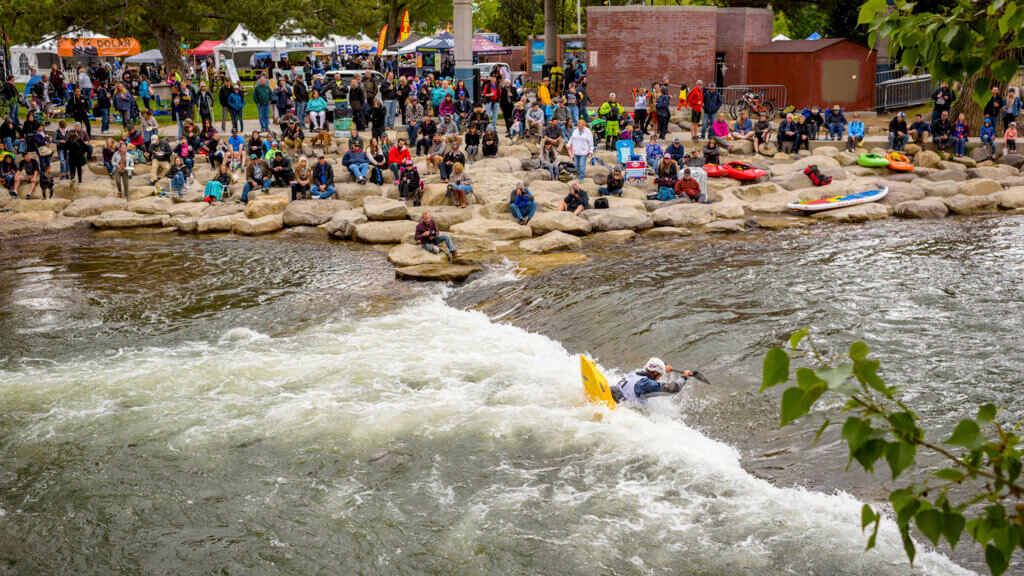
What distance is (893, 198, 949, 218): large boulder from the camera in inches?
824

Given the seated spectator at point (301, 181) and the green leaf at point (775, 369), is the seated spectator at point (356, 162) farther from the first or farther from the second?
the green leaf at point (775, 369)

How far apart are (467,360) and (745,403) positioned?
13.0 feet

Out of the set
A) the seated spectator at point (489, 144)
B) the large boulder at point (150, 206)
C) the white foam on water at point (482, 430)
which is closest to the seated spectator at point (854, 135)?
the seated spectator at point (489, 144)

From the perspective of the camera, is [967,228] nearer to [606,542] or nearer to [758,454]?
[758,454]

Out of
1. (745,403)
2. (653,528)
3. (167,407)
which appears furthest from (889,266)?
(167,407)

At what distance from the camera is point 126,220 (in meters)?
22.2

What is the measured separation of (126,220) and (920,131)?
71.2 ft

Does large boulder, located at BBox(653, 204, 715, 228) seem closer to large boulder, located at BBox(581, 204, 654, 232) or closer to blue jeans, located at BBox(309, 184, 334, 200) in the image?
large boulder, located at BBox(581, 204, 654, 232)

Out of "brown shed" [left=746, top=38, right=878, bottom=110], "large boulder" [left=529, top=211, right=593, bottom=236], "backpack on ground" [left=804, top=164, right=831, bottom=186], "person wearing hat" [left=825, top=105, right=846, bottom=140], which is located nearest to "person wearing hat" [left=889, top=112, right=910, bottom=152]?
"person wearing hat" [left=825, top=105, right=846, bottom=140]

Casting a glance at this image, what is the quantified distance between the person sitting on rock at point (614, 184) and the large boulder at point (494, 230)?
122 inches

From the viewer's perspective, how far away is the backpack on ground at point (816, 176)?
2316cm

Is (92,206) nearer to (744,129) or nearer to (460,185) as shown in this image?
(460,185)

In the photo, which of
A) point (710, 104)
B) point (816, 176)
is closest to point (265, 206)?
point (710, 104)

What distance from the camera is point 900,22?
13.5 feet
